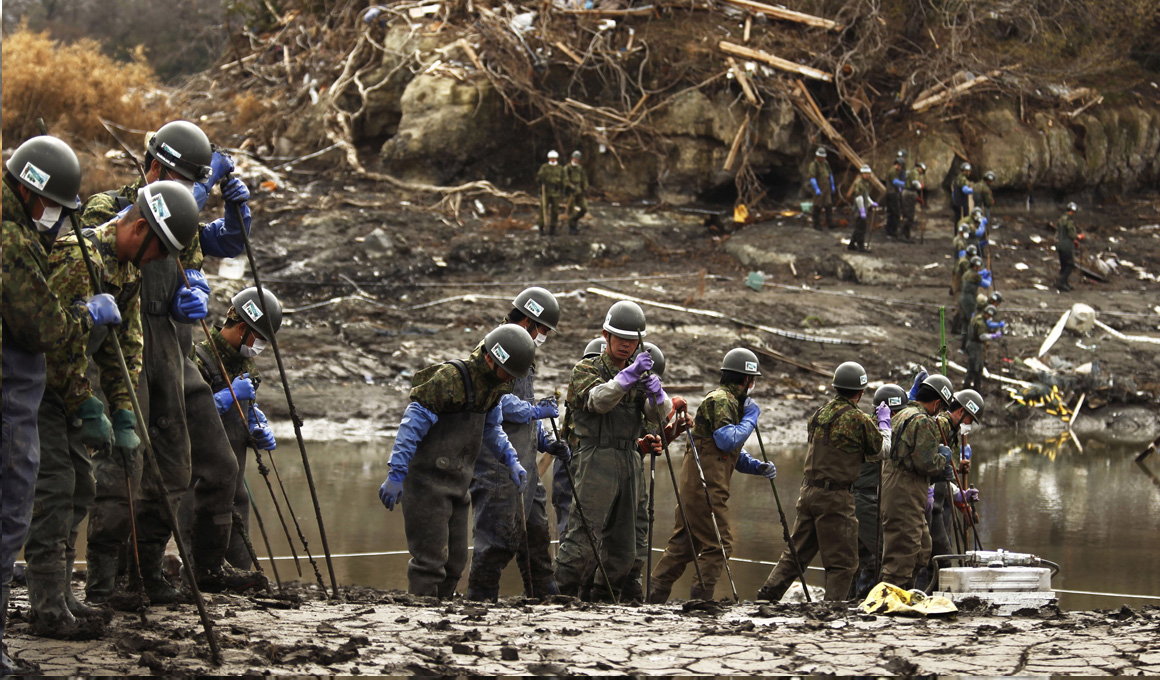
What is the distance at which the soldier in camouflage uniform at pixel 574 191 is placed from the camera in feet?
67.9

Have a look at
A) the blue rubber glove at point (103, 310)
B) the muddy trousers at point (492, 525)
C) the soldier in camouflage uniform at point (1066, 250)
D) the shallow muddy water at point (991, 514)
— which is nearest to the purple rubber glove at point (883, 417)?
the shallow muddy water at point (991, 514)

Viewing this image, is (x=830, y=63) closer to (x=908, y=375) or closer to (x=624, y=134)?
(x=624, y=134)

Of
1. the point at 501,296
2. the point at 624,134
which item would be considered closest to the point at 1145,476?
the point at 501,296

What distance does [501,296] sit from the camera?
58.2ft

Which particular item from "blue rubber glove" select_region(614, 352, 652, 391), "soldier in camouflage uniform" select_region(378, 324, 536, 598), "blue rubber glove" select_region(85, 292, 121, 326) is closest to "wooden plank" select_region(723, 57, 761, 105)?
"blue rubber glove" select_region(614, 352, 652, 391)

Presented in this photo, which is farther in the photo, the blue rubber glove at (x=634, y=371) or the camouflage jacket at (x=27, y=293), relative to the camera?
the blue rubber glove at (x=634, y=371)

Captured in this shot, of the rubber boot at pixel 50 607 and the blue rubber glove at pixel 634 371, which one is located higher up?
the blue rubber glove at pixel 634 371

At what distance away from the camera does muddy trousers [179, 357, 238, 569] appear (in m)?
5.41

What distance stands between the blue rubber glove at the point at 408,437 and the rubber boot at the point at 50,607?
1.80 meters

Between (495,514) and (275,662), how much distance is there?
2694 mm

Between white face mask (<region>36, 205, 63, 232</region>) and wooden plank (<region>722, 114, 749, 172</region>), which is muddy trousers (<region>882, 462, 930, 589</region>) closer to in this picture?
white face mask (<region>36, 205, 63, 232</region>)

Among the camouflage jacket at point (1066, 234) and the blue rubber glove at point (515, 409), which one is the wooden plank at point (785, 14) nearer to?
the camouflage jacket at point (1066, 234)

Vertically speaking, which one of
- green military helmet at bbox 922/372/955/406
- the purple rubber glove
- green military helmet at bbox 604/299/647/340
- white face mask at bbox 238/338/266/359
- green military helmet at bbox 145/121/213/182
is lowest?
the purple rubber glove

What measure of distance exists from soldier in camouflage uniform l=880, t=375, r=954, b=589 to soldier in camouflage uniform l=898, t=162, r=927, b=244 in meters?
15.1
